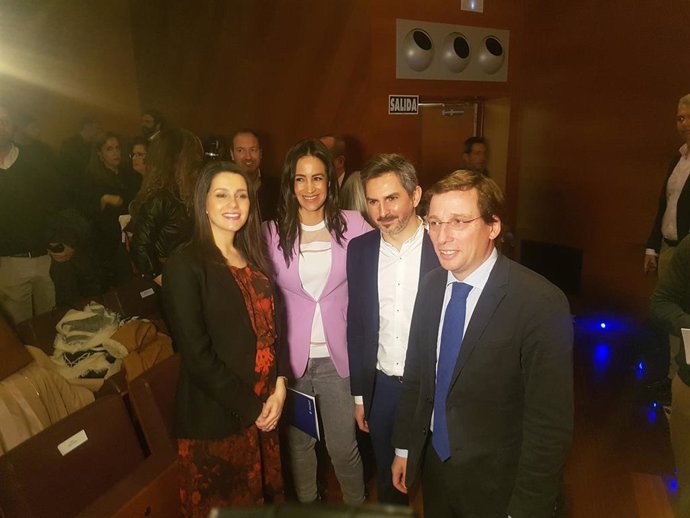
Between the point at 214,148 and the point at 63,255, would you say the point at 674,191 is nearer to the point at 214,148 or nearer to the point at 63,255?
the point at 214,148

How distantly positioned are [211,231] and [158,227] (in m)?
1.20

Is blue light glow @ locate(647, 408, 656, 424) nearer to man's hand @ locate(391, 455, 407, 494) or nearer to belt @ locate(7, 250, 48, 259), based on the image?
man's hand @ locate(391, 455, 407, 494)

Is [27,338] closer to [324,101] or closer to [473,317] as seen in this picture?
[473,317]

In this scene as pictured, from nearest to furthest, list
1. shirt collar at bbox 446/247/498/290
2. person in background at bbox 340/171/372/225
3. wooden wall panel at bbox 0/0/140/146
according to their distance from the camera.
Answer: shirt collar at bbox 446/247/498/290 < person in background at bbox 340/171/372/225 < wooden wall panel at bbox 0/0/140/146

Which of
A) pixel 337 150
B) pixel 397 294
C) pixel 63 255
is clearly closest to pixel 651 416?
pixel 397 294

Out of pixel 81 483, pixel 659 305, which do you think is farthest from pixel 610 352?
pixel 81 483

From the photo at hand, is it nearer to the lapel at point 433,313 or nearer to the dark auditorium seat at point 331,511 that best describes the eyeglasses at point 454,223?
the lapel at point 433,313

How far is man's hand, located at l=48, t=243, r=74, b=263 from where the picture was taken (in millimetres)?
3412

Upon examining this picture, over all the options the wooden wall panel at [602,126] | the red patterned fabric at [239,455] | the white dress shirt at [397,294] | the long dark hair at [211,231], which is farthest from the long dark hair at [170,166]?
the wooden wall panel at [602,126]

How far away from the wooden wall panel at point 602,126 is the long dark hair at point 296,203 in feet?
11.2

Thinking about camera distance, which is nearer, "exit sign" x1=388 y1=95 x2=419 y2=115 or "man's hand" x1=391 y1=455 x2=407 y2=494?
"man's hand" x1=391 y1=455 x2=407 y2=494

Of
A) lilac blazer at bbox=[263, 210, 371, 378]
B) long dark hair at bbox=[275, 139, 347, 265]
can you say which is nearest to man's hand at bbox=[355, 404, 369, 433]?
lilac blazer at bbox=[263, 210, 371, 378]

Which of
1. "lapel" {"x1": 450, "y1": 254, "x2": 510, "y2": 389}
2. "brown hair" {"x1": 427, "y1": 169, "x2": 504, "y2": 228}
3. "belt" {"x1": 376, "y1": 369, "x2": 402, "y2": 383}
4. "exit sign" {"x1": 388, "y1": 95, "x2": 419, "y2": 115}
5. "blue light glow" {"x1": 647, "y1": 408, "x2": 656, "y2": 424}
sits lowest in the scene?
"blue light glow" {"x1": 647, "y1": 408, "x2": 656, "y2": 424}

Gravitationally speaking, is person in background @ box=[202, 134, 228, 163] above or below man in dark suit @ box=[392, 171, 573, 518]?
above
